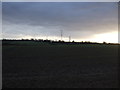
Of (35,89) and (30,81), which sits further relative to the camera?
(30,81)

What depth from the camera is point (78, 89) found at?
44.1ft

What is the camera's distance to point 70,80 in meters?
16.2

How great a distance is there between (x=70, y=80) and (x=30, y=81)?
105 inches

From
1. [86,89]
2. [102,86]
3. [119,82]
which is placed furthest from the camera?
[119,82]

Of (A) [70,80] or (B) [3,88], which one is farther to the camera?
(A) [70,80]

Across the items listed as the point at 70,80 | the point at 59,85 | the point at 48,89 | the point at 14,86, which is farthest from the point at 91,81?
the point at 14,86

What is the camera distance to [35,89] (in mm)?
13453

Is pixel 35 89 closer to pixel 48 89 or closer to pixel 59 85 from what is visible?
pixel 48 89

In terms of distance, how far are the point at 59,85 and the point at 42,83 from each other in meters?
1.29

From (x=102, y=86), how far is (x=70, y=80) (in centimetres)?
264

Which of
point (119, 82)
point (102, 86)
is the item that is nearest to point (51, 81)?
point (102, 86)

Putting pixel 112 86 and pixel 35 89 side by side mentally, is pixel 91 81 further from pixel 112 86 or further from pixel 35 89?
pixel 35 89

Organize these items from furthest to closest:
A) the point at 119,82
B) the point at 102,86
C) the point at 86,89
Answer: the point at 119,82 < the point at 102,86 < the point at 86,89

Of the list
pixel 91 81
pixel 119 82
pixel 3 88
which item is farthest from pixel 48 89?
pixel 119 82
